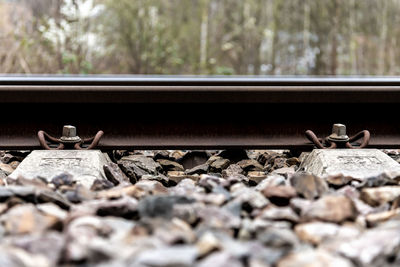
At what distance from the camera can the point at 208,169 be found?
3.08 meters

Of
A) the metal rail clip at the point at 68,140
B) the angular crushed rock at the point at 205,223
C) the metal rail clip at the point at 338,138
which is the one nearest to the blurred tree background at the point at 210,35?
the metal rail clip at the point at 68,140

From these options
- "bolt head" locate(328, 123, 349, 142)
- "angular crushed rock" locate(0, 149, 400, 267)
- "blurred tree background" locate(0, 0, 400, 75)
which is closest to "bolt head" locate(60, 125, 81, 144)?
"angular crushed rock" locate(0, 149, 400, 267)

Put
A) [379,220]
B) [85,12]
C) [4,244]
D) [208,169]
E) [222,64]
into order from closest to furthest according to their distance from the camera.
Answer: [4,244] < [379,220] < [208,169] < [85,12] < [222,64]

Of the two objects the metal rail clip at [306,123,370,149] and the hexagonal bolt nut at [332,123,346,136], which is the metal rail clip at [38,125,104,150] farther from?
the hexagonal bolt nut at [332,123,346,136]

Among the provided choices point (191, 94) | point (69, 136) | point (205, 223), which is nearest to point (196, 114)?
point (191, 94)

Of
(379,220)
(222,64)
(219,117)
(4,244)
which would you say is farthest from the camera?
(222,64)

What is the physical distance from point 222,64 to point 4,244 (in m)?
10.2

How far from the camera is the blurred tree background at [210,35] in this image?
902cm

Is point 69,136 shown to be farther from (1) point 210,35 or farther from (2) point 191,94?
(1) point 210,35

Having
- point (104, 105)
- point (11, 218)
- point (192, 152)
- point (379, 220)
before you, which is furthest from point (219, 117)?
point (11, 218)

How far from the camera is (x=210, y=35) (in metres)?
11.5

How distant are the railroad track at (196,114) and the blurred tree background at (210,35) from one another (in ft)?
18.2

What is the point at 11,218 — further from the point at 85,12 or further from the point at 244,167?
the point at 85,12

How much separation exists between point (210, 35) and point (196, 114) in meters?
8.43
